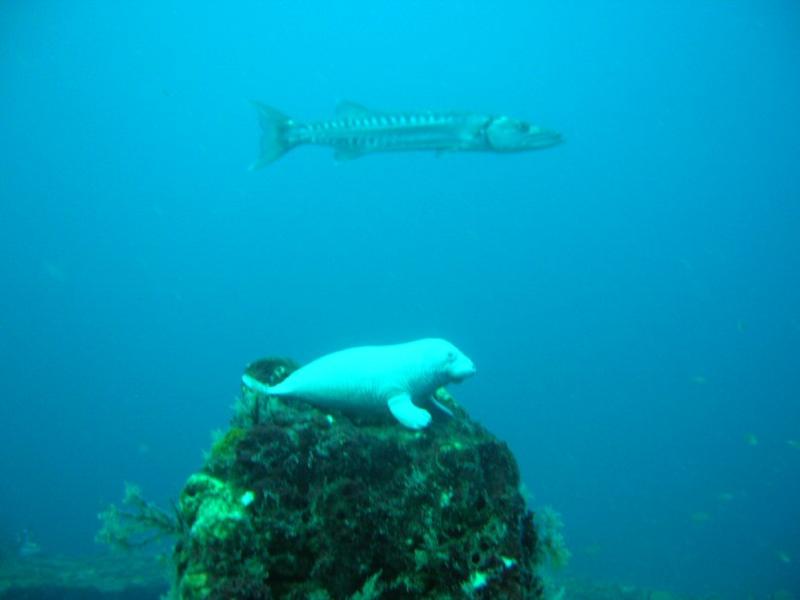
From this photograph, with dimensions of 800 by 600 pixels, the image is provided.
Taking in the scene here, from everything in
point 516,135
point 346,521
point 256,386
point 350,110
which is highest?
point 350,110

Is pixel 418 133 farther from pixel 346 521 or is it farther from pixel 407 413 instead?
pixel 346 521

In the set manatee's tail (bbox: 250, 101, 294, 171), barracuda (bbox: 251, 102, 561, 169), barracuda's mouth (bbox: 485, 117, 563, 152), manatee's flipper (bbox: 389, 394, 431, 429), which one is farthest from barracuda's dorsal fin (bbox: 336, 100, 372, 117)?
manatee's flipper (bbox: 389, 394, 431, 429)

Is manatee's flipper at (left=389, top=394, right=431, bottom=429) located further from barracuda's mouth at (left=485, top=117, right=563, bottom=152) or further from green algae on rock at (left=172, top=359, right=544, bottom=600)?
barracuda's mouth at (left=485, top=117, right=563, bottom=152)

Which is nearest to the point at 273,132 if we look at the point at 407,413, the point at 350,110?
the point at 350,110

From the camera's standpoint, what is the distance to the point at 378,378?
4.26 metres

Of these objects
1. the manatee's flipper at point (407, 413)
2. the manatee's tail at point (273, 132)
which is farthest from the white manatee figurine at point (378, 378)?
the manatee's tail at point (273, 132)

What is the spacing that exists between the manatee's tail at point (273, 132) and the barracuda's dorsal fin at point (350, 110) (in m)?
1.45

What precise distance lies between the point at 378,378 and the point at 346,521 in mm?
1267

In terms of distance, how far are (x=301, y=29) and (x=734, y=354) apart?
130972 mm

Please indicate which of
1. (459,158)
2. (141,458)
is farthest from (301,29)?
(141,458)

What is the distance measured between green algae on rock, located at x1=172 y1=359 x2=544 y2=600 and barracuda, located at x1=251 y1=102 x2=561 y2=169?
726 centimetres

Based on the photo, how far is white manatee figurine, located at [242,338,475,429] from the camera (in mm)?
4266

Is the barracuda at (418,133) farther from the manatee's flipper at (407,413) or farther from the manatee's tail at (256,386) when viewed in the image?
the manatee's flipper at (407,413)

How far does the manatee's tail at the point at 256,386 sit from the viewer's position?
4.45 metres
